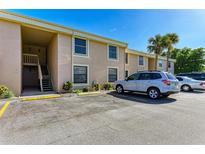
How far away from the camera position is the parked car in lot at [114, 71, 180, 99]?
23.8ft

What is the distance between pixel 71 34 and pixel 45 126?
813 centimetres

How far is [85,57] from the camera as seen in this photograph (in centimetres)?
1083

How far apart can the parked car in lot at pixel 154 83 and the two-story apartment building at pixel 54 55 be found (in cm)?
426

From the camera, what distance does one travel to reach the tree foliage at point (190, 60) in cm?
2899

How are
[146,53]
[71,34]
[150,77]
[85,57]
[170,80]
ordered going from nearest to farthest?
[170,80] < [150,77] < [71,34] < [85,57] < [146,53]

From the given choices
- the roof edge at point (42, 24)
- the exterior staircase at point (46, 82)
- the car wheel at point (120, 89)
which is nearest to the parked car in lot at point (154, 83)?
the car wheel at point (120, 89)

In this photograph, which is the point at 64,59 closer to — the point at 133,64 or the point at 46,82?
the point at 46,82

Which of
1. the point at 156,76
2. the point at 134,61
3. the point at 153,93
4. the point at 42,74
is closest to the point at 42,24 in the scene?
the point at 42,74

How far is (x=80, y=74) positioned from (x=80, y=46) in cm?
256

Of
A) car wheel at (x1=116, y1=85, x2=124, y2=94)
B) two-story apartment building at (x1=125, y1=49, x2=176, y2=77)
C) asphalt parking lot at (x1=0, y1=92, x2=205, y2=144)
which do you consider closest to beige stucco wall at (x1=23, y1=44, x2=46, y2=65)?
car wheel at (x1=116, y1=85, x2=124, y2=94)

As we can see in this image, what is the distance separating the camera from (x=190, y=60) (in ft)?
98.7

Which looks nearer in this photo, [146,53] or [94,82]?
[94,82]
